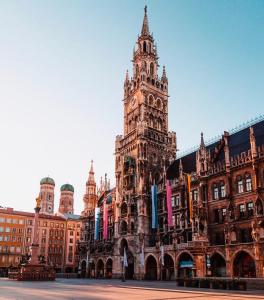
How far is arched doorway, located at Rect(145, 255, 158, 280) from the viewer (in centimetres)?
6094

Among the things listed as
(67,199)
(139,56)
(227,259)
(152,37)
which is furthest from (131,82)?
(67,199)

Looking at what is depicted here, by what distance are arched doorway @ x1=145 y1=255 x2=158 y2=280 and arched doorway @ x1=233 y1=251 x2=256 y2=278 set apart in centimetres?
1854

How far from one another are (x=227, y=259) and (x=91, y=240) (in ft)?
153

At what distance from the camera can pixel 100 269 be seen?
7794 centimetres

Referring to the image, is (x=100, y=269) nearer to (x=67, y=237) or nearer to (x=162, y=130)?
(x=162, y=130)

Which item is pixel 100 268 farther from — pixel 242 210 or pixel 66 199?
pixel 66 199

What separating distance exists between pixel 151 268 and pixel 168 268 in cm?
524

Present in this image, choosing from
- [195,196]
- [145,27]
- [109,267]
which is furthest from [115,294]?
[145,27]

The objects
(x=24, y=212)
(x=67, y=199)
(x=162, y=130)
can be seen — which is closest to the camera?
(x=162, y=130)

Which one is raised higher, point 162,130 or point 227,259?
point 162,130

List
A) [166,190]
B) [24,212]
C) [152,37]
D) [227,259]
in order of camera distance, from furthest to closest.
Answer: [24,212] < [152,37] < [166,190] < [227,259]

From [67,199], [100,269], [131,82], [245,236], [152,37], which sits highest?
[152,37]

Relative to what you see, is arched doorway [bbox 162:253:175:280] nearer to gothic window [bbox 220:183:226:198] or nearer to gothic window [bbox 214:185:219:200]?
gothic window [bbox 214:185:219:200]

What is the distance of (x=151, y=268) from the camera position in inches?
2437
